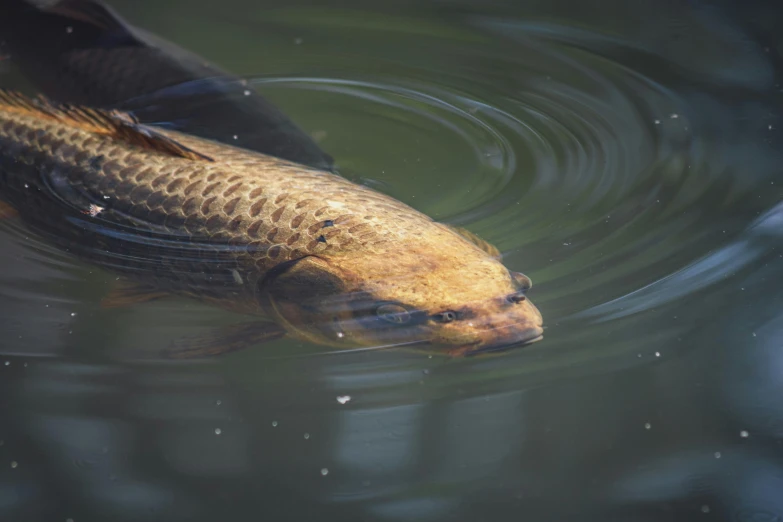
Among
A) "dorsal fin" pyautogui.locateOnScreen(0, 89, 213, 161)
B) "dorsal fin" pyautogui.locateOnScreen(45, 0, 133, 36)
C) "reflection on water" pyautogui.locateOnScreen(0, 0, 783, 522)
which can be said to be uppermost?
"dorsal fin" pyautogui.locateOnScreen(45, 0, 133, 36)

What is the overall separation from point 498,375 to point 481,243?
1.92ft

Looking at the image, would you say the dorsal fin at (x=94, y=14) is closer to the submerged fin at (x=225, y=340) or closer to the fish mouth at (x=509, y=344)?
the submerged fin at (x=225, y=340)

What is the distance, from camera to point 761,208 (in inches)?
135

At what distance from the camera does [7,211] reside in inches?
135

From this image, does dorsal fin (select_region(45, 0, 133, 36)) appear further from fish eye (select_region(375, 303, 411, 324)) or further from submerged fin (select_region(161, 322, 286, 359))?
fish eye (select_region(375, 303, 411, 324))

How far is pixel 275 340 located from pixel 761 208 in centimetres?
215

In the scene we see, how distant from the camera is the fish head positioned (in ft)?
8.51

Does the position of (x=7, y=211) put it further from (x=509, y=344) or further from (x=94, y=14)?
(x=509, y=344)

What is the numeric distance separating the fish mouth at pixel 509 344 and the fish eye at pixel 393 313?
218 mm

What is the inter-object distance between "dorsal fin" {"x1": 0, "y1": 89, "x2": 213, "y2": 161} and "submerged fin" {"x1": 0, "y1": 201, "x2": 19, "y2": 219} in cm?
42

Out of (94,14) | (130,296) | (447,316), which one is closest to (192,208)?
(130,296)

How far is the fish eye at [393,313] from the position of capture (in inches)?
105

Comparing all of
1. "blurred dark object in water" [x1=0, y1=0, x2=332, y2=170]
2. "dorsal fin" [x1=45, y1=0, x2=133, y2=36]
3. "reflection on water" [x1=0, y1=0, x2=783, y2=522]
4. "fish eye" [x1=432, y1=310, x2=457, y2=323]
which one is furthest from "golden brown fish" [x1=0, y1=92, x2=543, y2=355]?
"dorsal fin" [x1=45, y1=0, x2=133, y2=36]

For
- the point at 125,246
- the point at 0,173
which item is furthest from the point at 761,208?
the point at 0,173
